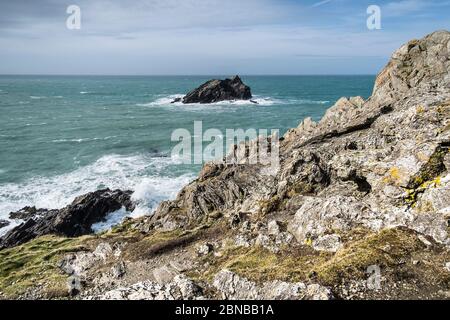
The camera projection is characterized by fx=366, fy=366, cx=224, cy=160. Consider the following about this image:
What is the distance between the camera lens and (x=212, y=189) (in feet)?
103

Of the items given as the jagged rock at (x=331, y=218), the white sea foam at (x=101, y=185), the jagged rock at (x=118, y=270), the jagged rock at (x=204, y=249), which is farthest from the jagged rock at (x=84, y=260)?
the white sea foam at (x=101, y=185)

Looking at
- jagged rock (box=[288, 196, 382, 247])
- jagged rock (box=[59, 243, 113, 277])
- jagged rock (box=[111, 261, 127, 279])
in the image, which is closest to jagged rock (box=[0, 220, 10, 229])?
jagged rock (box=[59, 243, 113, 277])

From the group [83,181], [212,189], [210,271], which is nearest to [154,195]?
[83,181]

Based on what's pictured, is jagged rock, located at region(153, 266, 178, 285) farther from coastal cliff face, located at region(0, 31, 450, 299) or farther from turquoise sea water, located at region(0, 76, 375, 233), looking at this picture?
turquoise sea water, located at region(0, 76, 375, 233)

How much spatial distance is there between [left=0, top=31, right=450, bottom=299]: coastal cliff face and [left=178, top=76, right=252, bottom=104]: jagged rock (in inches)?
4775

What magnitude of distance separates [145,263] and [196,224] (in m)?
6.53

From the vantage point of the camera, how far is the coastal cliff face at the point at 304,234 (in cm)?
1425

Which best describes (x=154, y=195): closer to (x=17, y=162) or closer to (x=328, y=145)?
(x=328, y=145)

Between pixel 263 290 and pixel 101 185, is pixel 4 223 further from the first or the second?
pixel 263 290

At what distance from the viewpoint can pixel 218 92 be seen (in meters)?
158

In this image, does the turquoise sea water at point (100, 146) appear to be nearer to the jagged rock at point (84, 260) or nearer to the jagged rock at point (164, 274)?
the jagged rock at point (84, 260)

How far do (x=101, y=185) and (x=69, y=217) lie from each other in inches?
480

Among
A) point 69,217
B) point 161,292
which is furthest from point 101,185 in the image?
point 161,292

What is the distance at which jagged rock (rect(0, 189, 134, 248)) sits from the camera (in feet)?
125
